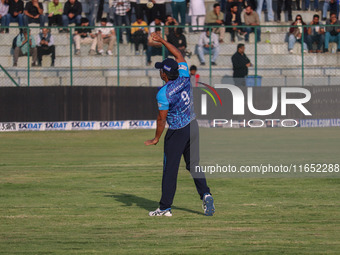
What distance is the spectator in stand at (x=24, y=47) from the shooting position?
94.3ft

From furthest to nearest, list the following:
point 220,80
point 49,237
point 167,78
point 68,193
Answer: point 220,80, point 68,193, point 167,78, point 49,237

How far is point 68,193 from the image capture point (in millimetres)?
13133

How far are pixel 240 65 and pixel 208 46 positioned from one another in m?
1.77

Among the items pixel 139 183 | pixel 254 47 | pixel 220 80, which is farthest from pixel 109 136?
pixel 139 183

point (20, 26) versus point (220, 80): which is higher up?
point (20, 26)

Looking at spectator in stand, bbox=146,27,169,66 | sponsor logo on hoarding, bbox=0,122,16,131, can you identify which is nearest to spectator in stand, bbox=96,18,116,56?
spectator in stand, bbox=146,27,169,66

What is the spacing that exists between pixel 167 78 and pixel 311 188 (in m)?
4.64

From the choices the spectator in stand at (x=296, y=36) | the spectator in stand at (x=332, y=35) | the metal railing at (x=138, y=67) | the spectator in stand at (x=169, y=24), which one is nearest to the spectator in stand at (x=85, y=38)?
the metal railing at (x=138, y=67)

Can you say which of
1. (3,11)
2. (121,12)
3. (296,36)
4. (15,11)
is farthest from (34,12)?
(296,36)

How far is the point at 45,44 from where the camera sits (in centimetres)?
2906

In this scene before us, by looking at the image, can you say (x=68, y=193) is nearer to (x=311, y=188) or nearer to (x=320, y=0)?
(x=311, y=188)

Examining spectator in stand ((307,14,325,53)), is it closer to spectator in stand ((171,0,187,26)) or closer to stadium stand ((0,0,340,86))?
stadium stand ((0,0,340,86))

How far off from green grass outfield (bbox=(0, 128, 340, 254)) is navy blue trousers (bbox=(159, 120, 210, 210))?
455mm

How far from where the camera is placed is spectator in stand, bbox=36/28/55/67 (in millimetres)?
28859
